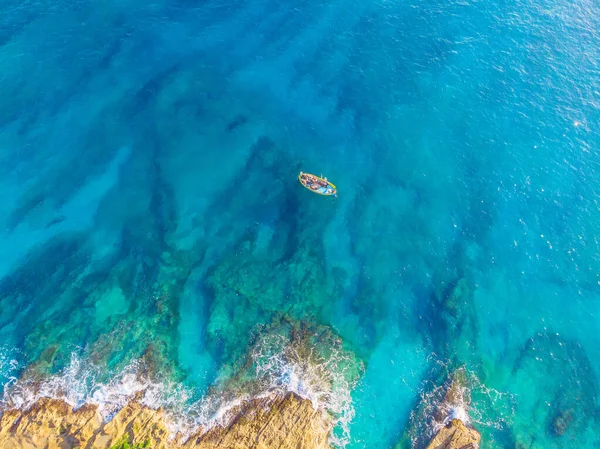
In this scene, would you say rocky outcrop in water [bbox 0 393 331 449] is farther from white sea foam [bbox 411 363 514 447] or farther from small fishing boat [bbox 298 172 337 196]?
small fishing boat [bbox 298 172 337 196]

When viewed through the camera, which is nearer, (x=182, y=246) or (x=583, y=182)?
(x=182, y=246)

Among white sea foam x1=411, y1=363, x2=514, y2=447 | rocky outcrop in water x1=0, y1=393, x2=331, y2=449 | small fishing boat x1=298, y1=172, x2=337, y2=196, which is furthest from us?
small fishing boat x1=298, y1=172, x2=337, y2=196

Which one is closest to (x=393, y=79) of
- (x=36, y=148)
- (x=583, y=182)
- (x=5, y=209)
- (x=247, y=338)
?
(x=583, y=182)

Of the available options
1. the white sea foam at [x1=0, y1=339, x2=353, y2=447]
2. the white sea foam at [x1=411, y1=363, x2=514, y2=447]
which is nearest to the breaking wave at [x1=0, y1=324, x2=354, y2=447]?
the white sea foam at [x1=0, y1=339, x2=353, y2=447]

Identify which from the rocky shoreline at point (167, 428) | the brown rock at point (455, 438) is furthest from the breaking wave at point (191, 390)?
the brown rock at point (455, 438)

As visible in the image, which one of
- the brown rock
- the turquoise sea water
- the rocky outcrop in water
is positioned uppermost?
the turquoise sea water

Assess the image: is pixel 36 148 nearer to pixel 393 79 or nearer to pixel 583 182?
pixel 393 79

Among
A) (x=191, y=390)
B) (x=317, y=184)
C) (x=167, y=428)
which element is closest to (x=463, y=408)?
(x=191, y=390)
